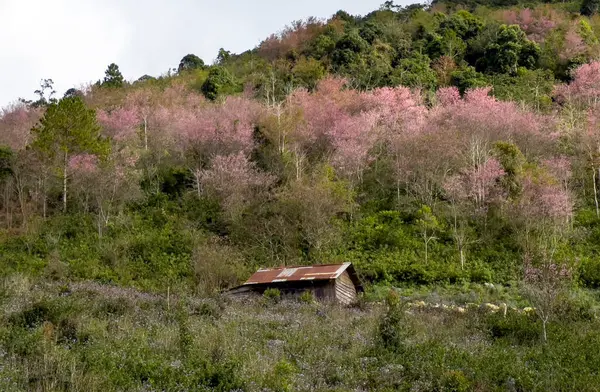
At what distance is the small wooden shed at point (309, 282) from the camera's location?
2533 centimetres

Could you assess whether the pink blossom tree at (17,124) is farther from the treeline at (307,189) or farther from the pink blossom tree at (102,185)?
the pink blossom tree at (102,185)

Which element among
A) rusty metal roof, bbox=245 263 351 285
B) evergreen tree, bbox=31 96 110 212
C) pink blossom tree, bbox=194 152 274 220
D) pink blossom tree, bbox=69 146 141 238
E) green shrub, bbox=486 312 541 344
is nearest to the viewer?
green shrub, bbox=486 312 541 344

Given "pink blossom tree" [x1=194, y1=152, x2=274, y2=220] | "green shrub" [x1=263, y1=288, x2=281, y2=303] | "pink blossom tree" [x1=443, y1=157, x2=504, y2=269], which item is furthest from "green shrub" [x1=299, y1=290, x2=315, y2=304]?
"pink blossom tree" [x1=443, y1=157, x2=504, y2=269]

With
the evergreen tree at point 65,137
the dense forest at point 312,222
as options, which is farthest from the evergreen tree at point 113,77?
the evergreen tree at point 65,137

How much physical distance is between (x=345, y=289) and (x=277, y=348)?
499 inches

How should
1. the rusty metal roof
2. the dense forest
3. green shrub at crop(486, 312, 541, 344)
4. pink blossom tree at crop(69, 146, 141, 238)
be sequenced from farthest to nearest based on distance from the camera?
pink blossom tree at crop(69, 146, 141, 238) < the rusty metal roof < green shrub at crop(486, 312, 541, 344) < the dense forest

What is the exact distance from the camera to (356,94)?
4866 centimetres

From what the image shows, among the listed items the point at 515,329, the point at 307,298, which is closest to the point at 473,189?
the point at 307,298

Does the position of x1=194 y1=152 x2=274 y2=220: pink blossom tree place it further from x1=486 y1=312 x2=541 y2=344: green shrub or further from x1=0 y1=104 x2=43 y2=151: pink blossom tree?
x1=486 y1=312 x2=541 y2=344: green shrub

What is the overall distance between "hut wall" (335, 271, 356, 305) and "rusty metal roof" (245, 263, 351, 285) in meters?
0.54

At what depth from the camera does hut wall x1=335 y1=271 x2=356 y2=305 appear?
2567 cm

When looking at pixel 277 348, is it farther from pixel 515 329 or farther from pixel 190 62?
pixel 190 62

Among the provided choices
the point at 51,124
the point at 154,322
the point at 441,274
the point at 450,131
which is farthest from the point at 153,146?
the point at 154,322

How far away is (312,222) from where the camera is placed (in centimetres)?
3152
